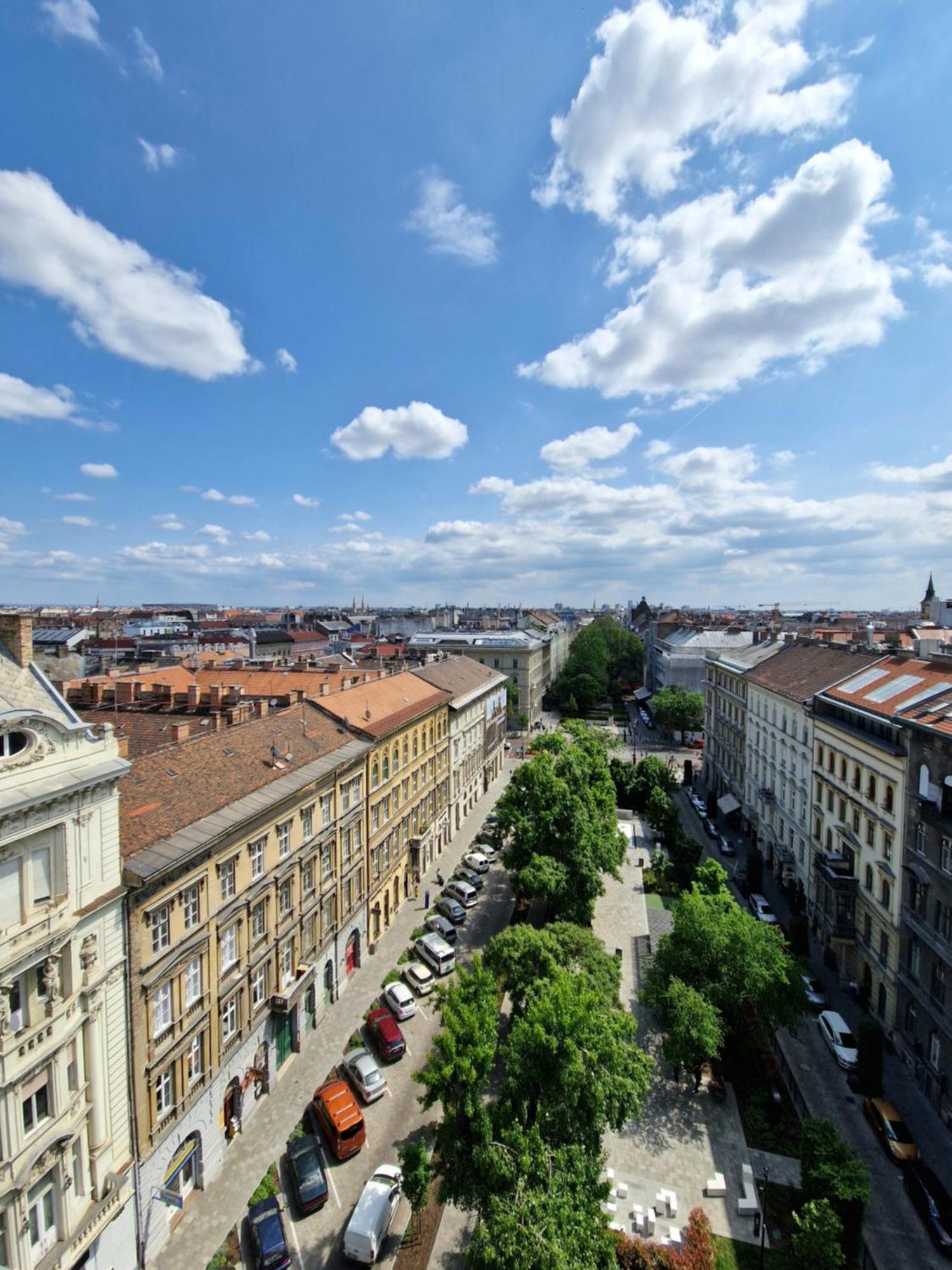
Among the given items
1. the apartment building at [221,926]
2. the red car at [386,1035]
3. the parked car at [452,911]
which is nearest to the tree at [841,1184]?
the red car at [386,1035]

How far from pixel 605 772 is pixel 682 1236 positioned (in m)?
29.8

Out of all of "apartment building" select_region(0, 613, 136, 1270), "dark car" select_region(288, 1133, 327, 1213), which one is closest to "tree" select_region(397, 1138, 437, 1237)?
"dark car" select_region(288, 1133, 327, 1213)

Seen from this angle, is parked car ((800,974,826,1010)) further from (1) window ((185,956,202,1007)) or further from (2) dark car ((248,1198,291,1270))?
(1) window ((185,956,202,1007))

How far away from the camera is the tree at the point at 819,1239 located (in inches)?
701

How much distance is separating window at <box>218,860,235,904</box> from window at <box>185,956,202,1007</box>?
7.02 ft

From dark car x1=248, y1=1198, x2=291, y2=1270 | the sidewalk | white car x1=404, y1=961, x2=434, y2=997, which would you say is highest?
dark car x1=248, y1=1198, x2=291, y2=1270

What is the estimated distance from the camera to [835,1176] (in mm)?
19562

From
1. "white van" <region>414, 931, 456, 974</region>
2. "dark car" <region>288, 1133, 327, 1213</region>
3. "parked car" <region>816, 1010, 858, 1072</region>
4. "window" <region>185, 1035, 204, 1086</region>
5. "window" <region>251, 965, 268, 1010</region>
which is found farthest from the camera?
"white van" <region>414, 931, 456, 974</region>

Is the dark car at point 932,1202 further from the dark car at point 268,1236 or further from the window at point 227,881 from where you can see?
the window at point 227,881

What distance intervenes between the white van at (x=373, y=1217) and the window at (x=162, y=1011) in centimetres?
868

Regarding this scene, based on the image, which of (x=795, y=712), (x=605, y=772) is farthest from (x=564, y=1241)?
(x=795, y=712)

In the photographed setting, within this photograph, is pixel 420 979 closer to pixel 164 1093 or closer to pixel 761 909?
pixel 164 1093

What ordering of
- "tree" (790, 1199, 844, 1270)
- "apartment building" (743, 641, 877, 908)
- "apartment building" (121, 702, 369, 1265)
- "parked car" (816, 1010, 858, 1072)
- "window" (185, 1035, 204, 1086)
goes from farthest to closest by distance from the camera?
"apartment building" (743, 641, 877, 908) < "parked car" (816, 1010, 858, 1072) < "window" (185, 1035, 204, 1086) < "apartment building" (121, 702, 369, 1265) < "tree" (790, 1199, 844, 1270)

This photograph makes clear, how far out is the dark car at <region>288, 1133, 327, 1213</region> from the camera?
21344mm
